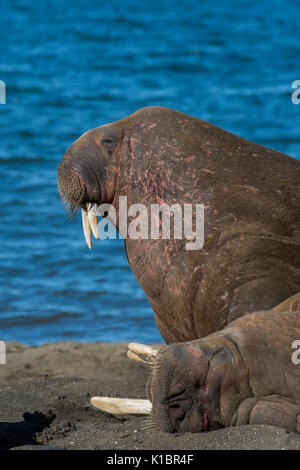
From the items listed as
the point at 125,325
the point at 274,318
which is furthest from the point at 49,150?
the point at 274,318

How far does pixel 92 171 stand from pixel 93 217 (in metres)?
0.29

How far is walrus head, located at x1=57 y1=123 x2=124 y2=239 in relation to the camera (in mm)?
5602

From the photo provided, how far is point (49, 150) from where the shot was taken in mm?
15398

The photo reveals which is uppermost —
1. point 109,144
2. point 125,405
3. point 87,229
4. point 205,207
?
point 109,144

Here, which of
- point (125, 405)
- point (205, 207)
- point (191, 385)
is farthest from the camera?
point (205, 207)

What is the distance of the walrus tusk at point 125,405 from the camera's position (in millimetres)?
4219

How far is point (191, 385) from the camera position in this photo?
3816 mm

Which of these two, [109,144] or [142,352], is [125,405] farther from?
[109,144]

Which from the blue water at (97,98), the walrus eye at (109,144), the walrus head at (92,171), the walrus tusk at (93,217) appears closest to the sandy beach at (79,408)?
the blue water at (97,98)

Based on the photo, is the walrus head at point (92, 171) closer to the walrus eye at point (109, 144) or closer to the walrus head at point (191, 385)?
the walrus eye at point (109, 144)

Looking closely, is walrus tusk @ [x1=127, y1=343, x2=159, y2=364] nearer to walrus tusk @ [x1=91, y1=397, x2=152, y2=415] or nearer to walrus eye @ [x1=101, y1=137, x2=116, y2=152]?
walrus tusk @ [x1=91, y1=397, x2=152, y2=415]

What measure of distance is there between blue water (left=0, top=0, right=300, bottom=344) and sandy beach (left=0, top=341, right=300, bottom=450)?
92cm

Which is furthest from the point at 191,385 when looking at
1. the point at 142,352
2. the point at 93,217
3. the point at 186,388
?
the point at 93,217

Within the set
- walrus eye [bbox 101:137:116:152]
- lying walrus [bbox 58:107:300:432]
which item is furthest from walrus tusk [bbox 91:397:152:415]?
walrus eye [bbox 101:137:116:152]
